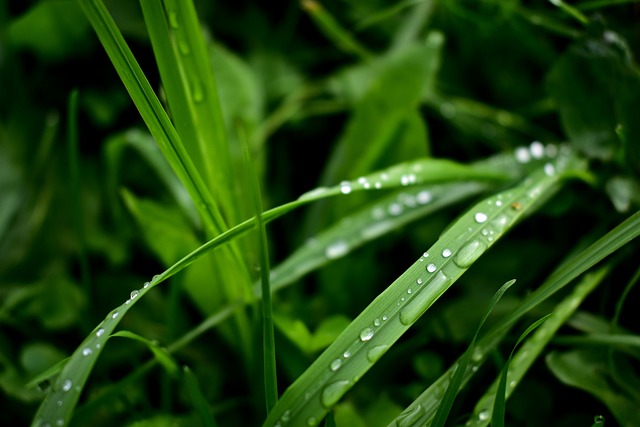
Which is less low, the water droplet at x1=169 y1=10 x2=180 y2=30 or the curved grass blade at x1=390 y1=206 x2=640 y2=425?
the water droplet at x1=169 y1=10 x2=180 y2=30

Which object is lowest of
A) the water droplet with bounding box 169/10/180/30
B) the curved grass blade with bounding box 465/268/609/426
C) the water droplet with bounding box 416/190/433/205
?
the curved grass blade with bounding box 465/268/609/426

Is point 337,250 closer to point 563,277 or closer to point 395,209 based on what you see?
point 395,209

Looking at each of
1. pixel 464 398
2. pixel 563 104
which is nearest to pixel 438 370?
pixel 464 398

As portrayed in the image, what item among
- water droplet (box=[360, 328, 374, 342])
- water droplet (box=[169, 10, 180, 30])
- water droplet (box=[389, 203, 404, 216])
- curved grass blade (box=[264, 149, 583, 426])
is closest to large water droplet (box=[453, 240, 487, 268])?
curved grass blade (box=[264, 149, 583, 426])

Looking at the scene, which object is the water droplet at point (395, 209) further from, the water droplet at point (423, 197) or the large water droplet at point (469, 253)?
the large water droplet at point (469, 253)

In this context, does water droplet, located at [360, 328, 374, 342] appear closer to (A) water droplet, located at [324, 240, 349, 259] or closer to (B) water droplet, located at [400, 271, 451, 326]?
(B) water droplet, located at [400, 271, 451, 326]

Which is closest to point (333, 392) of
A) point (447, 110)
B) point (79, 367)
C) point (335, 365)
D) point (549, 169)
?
point (335, 365)

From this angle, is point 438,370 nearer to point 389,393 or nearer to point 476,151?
point 389,393

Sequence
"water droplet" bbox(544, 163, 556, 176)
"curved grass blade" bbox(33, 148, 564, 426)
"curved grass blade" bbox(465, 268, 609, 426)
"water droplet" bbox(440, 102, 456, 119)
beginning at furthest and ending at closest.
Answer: "water droplet" bbox(440, 102, 456, 119) < "water droplet" bbox(544, 163, 556, 176) < "curved grass blade" bbox(465, 268, 609, 426) < "curved grass blade" bbox(33, 148, 564, 426)
